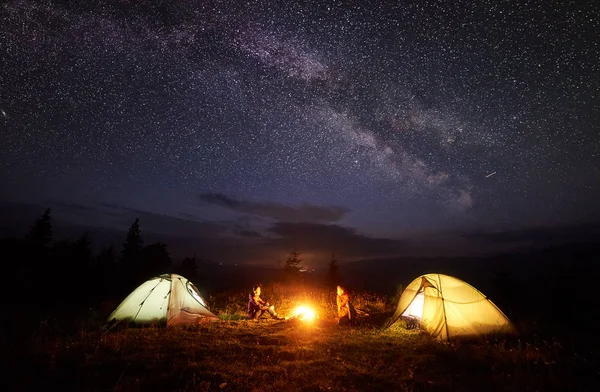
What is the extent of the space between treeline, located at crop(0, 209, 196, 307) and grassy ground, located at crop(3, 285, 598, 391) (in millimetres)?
25119

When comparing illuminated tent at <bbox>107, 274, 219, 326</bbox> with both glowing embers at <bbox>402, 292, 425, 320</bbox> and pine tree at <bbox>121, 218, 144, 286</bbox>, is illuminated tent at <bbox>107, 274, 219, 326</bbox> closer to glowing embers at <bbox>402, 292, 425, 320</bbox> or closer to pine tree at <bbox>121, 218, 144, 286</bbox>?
glowing embers at <bbox>402, 292, 425, 320</bbox>

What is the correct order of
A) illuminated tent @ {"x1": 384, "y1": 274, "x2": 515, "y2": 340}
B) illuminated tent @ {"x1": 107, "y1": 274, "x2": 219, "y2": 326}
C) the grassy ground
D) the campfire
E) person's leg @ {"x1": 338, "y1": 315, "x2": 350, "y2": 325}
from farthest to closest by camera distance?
1. the campfire
2. person's leg @ {"x1": 338, "y1": 315, "x2": 350, "y2": 325}
3. illuminated tent @ {"x1": 107, "y1": 274, "x2": 219, "y2": 326}
4. illuminated tent @ {"x1": 384, "y1": 274, "x2": 515, "y2": 340}
5. the grassy ground

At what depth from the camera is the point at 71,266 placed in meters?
40.4

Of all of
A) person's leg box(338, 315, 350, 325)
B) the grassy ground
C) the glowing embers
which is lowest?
the grassy ground

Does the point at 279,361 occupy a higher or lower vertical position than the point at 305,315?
lower

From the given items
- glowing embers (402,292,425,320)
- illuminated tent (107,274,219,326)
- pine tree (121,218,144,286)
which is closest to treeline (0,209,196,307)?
pine tree (121,218,144,286)

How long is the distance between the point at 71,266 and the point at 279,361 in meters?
43.7

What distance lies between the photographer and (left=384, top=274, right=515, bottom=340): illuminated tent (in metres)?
9.59

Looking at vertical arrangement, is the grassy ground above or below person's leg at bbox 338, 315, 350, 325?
below

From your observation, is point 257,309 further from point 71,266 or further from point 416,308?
point 71,266

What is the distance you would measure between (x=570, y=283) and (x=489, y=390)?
2960 cm

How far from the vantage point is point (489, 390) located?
19.1ft

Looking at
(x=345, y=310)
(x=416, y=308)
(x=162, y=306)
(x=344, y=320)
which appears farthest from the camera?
(x=416, y=308)

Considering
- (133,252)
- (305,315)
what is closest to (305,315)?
(305,315)
